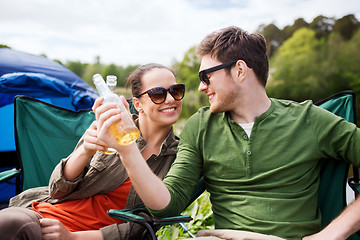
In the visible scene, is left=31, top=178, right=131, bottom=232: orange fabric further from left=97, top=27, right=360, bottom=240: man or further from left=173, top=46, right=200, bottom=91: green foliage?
left=173, top=46, right=200, bottom=91: green foliage

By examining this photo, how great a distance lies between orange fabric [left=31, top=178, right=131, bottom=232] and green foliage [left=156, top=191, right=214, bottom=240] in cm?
115

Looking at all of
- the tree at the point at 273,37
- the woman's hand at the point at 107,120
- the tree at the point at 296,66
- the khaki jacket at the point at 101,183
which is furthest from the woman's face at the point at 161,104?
the tree at the point at 273,37

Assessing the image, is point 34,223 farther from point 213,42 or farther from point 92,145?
point 213,42

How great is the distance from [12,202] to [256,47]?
176 centimetres

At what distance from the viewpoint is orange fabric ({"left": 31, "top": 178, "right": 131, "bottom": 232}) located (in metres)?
1.81

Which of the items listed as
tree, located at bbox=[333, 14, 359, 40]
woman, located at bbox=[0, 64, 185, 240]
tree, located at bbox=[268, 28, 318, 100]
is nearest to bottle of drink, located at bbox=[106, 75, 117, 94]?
woman, located at bbox=[0, 64, 185, 240]

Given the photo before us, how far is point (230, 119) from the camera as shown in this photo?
1.88 m

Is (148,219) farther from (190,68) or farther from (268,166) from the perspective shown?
(190,68)

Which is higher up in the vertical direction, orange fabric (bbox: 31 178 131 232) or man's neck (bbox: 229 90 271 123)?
man's neck (bbox: 229 90 271 123)

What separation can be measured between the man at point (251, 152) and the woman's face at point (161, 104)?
186mm

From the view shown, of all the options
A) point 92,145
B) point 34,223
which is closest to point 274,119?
point 92,145

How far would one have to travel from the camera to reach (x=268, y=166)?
1.71 meters

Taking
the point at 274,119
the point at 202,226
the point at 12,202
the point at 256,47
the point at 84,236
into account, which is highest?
the point at 256,47

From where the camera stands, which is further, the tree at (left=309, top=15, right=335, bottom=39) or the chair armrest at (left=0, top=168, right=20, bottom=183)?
the tree at (left=309, top=15, right=335, bottom=39)
